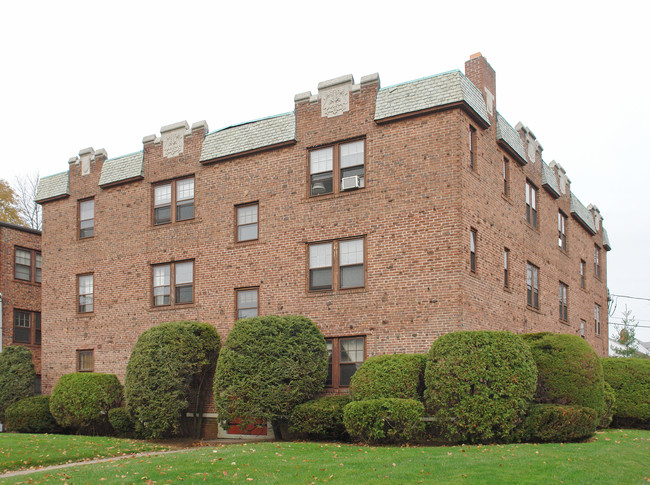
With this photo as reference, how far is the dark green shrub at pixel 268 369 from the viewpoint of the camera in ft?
63.5

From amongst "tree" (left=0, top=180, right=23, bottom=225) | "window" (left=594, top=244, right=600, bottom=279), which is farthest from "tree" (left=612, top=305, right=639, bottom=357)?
"tree" (left=0, top=180, right=23, bottom=225)

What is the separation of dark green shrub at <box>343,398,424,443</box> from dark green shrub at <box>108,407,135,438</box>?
886 centimetres

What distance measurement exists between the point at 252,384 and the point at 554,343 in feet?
26.3

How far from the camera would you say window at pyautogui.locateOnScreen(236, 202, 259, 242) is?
2341cm

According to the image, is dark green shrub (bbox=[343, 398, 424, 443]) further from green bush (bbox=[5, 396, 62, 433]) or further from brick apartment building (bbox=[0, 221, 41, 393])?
brick apartment building (bbox=[0, 221, 41, 393])

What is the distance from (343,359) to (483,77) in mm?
9952

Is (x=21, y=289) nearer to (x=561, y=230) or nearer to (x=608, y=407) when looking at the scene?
(x=561, y=230)

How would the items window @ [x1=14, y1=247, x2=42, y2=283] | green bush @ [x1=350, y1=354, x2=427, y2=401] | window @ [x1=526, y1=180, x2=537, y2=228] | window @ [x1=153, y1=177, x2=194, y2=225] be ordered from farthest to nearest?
1. window @ [x1=14, y1=247, x2=42, y2=283]
2. window @ [x1=526, y1=180, x2=537, y2=228]
3. window @ [x1=153, y1=177, x2=194, y2=225]
4. green bush @ [x1=350, y1=354, x2=427, y2=401]

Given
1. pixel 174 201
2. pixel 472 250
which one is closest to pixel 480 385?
pixel 472 250

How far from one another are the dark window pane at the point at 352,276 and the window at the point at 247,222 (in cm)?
372

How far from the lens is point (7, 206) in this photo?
46.9 metres

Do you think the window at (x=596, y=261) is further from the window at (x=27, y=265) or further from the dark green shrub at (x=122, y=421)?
the window at (x=27, y=265)

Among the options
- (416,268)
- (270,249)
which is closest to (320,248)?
(270,249)

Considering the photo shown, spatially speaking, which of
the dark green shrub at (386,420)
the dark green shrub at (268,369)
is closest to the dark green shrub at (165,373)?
the dark green shrub at (268,369)
